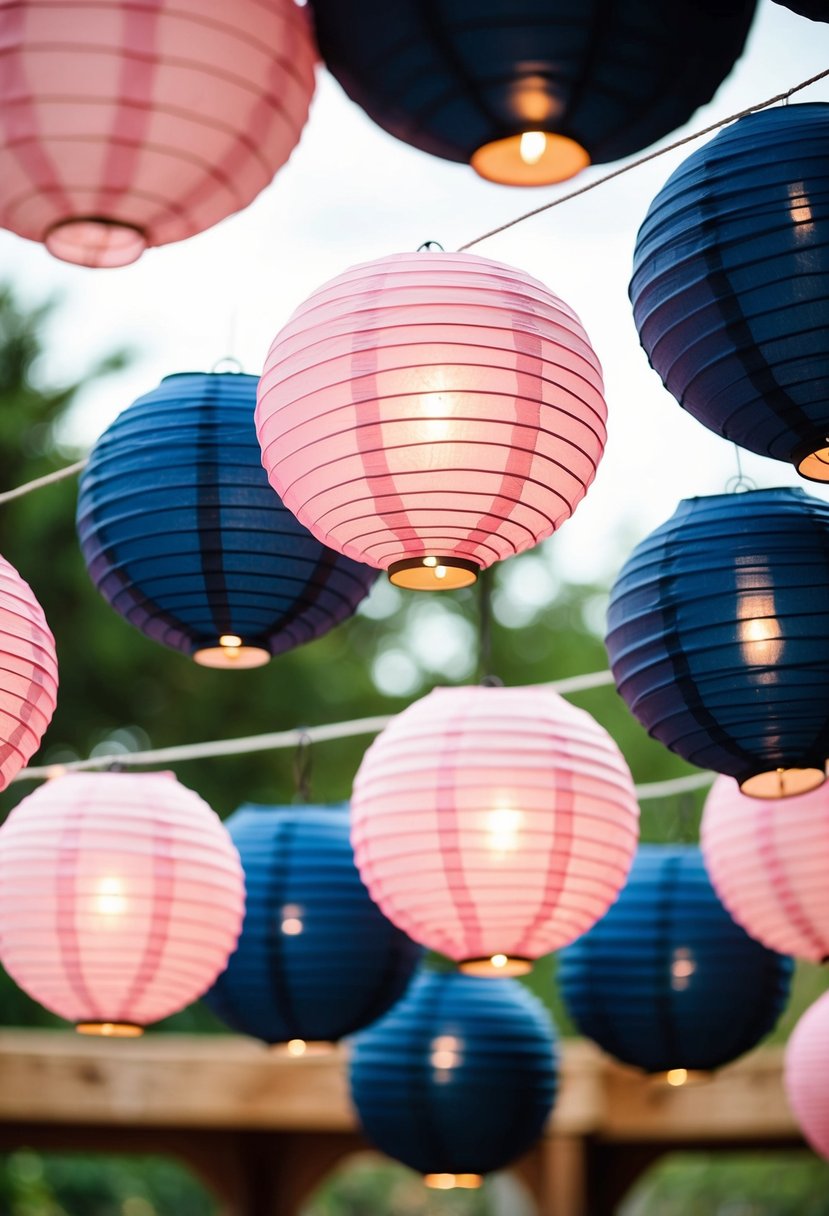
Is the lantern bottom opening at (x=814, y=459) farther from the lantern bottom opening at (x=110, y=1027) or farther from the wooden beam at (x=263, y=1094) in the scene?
the wooden beam at (x=263, y=1094)

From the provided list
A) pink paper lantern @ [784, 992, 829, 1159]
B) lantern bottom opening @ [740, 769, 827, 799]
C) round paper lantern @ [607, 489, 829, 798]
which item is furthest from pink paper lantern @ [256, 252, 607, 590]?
pink paper lantern @ [784, 992, 829, 1159]

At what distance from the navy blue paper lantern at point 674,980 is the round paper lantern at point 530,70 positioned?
197 cm

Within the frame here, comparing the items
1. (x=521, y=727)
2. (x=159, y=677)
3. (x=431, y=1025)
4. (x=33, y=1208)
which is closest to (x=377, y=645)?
(x=159, y=677)

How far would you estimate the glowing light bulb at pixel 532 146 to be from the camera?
151cm

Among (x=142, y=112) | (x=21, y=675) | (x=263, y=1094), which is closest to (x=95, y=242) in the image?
(x=142, y=112)

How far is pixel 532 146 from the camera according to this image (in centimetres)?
152

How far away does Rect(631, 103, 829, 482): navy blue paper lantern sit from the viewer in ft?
6.05

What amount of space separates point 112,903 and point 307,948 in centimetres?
54

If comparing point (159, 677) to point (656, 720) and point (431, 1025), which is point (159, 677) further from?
point (656, 720)

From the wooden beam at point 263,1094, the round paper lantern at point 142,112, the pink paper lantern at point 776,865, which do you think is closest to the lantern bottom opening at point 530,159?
the round paper lantern at point 142,112

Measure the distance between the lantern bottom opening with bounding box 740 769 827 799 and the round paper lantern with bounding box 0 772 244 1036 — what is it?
3.22ft

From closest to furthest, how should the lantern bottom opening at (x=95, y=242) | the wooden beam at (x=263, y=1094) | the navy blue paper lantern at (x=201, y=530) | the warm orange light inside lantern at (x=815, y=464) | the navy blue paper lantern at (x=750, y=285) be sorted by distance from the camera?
the lantern bottom opening at (x=95, y=242)
the navy blue paper lantern at (x=750, y=285)
the warm orange light inside lantern at (x=815, y=464)
the navy blue paper lantern at (x=201, y=530)
the wooden beam at (x=263, y=1094)

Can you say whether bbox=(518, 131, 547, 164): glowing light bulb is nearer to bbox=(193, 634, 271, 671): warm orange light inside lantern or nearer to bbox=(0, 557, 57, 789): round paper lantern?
bbox=(0, 557, 57, 789): round paper lantern

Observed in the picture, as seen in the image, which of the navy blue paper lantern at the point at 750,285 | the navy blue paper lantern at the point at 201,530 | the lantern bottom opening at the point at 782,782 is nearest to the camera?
the navy blue paper lantern at the point at 750,285
